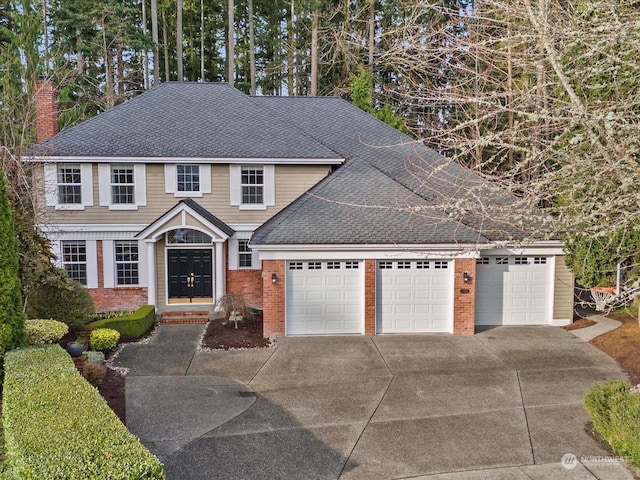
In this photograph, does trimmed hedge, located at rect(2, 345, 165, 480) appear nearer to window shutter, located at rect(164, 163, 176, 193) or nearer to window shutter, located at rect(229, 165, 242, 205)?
window shutter, located at rect(164, 163, 176, 193)

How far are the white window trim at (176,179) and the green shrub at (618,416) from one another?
43.9 ft

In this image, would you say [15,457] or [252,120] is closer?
[15,457]

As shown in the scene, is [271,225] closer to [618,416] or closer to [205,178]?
[205,178]

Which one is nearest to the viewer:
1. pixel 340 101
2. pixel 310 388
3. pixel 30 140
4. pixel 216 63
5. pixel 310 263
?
pixel 310 388

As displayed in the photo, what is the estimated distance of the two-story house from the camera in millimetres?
14742

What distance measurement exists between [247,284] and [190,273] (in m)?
2.02

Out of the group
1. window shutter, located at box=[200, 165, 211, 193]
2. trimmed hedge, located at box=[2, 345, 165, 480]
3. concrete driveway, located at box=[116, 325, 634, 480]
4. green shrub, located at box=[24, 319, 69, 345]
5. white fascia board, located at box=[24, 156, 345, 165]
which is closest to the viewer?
trimmed hedge, located at box=[2, 345, 165, 480]

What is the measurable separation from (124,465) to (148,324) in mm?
11069

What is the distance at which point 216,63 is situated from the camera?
36.2 meters

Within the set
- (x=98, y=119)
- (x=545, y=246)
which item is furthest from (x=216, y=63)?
(x=545, y=246)

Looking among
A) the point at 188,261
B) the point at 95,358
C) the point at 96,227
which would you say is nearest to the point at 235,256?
the point at 188,261

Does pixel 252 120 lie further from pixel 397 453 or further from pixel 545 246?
pixel 397 453

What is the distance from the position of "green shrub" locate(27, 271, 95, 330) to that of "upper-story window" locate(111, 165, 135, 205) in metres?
4.39

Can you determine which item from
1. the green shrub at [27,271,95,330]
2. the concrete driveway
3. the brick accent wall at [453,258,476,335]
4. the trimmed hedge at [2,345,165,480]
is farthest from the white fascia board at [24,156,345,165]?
the trimmed hedge at [2,345,165,480]
